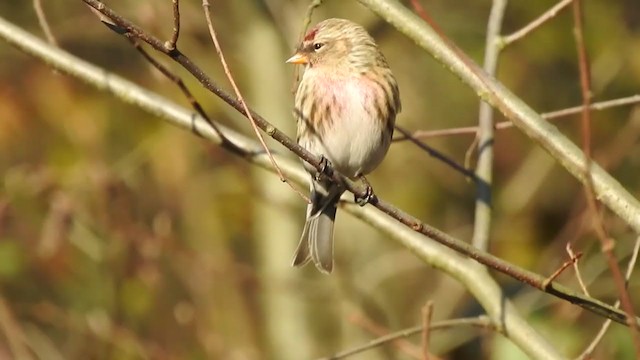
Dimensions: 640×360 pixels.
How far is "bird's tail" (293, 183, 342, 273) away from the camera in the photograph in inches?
140

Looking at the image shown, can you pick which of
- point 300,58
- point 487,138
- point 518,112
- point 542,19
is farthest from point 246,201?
point 518,112

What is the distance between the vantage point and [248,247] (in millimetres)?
7758

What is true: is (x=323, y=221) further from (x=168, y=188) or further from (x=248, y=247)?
(x=248, y=247)

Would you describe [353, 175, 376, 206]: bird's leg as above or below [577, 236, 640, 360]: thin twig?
below

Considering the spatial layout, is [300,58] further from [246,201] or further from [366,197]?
[246,201]

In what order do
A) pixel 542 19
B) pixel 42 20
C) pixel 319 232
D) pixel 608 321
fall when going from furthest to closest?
pixel 319 232, pixel 42 20, pixel 542 19, pixel 608 321

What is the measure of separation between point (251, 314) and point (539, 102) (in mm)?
2078

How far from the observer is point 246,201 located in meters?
7.22

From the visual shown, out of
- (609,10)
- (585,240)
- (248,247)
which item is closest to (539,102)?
(609,10)

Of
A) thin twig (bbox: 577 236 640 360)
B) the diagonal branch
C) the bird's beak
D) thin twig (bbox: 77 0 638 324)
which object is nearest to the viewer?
thin twig (bbox: 77 0 638 324)

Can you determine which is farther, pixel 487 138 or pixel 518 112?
pixel 487 138

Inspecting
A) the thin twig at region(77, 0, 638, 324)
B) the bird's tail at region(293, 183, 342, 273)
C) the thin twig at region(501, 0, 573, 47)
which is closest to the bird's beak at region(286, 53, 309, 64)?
the bird's tail at region(293, 183, 342, 273)

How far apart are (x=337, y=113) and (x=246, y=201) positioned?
12.2 ft

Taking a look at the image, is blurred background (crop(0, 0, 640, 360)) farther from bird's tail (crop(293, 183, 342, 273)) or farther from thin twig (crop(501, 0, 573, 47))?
thin twig (crop(501, 0, 573, 47))
